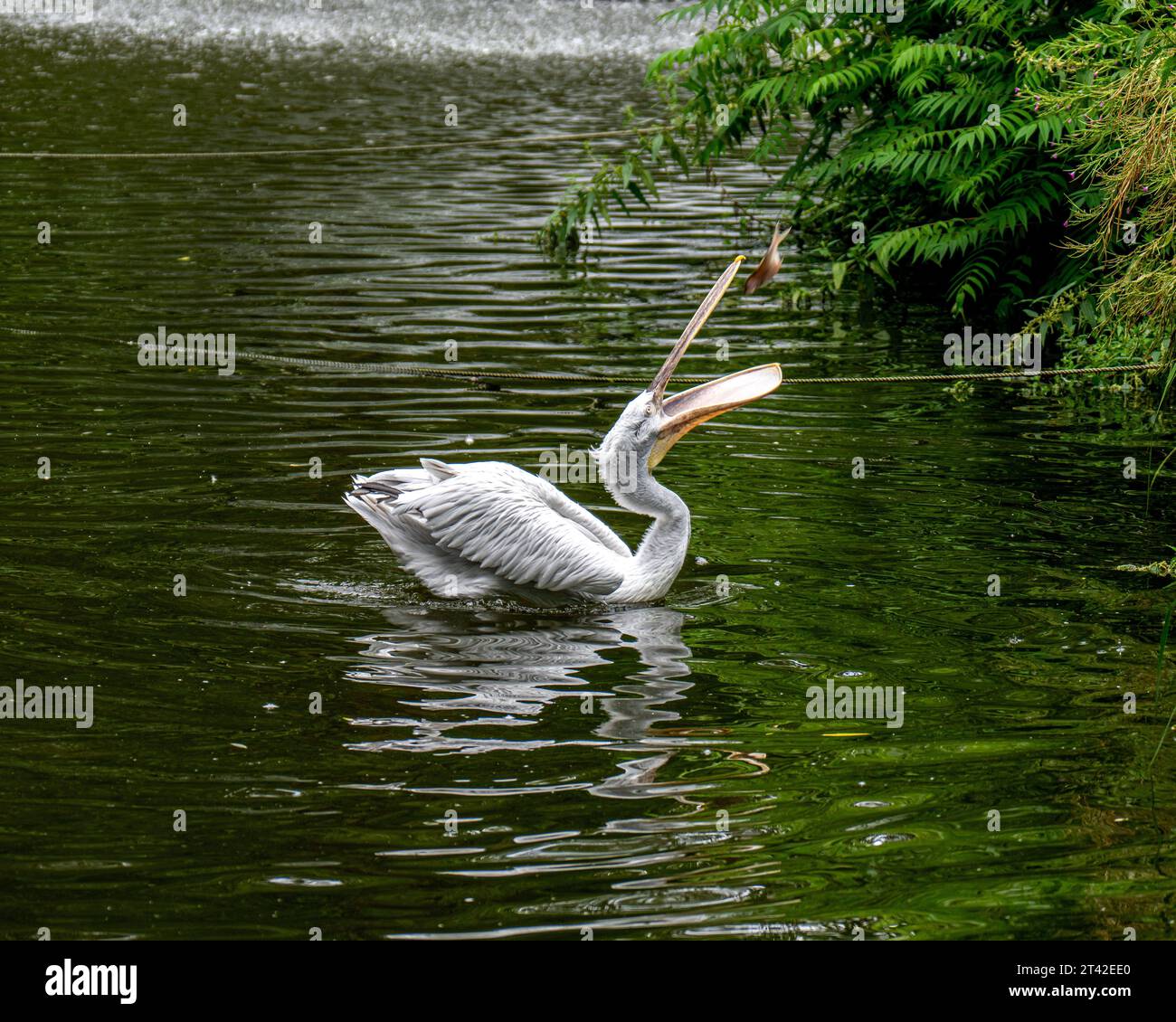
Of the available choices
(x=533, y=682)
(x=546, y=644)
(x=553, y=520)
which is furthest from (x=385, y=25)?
(x=533, y=682)

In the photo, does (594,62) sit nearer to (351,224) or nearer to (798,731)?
(351,224)

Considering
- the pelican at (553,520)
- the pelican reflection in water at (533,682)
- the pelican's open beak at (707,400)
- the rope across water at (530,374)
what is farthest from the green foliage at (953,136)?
the pelican reflection in water at (533,682)

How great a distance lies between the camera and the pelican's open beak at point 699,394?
23.0 ft

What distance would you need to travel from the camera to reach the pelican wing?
707 centimetres

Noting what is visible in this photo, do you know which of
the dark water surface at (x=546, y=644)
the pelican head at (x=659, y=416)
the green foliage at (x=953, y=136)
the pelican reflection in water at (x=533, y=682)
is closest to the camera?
the dark water surface at (x=546, y=644)

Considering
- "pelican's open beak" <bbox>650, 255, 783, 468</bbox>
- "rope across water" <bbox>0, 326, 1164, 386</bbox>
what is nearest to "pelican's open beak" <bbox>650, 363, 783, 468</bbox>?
"pelican's open beak" <bbox>650, 255, 783, 468</bbox>

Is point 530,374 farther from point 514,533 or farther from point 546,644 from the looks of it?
point 546,644

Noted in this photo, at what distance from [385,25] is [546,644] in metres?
27.8

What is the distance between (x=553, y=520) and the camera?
23.4 ft

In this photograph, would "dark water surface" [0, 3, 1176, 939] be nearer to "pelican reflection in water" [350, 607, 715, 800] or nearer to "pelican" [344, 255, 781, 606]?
"pelican reflection in water" [350, 607, 715, 800]

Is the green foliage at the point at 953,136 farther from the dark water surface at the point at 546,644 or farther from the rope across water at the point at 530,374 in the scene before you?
the dark water surface at the point at 546,644

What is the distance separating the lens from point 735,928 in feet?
14.8

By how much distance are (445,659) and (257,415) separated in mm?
3648

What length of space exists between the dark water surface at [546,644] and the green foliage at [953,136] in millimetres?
747
